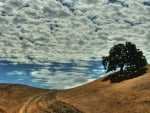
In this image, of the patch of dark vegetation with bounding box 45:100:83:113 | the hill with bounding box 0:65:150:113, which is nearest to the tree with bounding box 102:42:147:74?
the hill with bounding box 0:65:150:113

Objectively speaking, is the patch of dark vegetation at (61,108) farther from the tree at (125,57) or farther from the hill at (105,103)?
the tree at (125,57)

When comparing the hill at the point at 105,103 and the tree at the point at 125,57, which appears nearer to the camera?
the hill at the point at 105,103

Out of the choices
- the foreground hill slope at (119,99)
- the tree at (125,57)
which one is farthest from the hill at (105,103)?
the tree at (125,57)

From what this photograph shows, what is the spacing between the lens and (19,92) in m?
103

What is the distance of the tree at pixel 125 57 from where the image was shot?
10300 cm

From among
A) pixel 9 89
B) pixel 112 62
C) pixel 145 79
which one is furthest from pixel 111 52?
pixel 9 89

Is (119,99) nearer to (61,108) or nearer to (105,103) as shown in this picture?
(105,103)

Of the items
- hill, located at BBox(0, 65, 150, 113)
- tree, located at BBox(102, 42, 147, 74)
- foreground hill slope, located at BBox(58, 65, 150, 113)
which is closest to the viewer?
foreground hill slope, located at BBox(58, 65, 150, 113)

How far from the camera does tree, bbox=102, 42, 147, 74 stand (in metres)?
103

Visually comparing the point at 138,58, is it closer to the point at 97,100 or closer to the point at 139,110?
the point at 97,100

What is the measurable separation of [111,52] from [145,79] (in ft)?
84.9

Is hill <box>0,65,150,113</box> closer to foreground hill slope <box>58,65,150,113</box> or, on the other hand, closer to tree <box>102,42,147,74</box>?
foreground hill slope <box>58,65,150,113</box>

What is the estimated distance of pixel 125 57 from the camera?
10306cm

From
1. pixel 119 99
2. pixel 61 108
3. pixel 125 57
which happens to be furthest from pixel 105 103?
pixel 125 57
